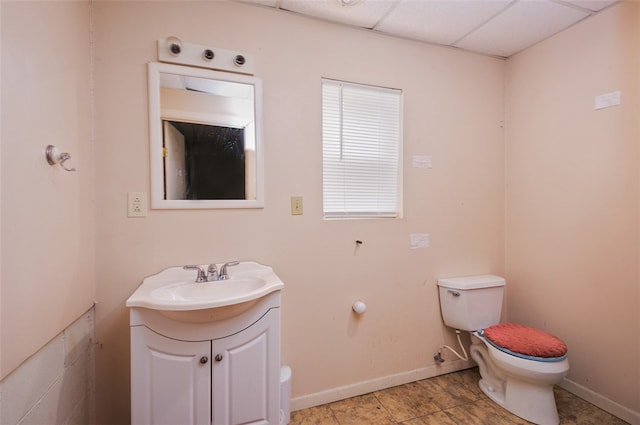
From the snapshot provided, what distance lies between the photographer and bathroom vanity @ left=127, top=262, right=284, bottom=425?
110 cm

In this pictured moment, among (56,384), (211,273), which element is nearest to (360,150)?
(211,273)

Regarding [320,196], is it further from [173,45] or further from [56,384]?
[56,384]

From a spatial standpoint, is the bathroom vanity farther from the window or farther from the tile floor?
the window

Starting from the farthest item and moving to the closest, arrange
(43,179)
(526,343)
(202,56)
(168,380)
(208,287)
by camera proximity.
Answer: (526,343) < (202,56) < (208,287) < (168,380) < (43,179)

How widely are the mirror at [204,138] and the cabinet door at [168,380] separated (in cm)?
67

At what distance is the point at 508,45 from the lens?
6.42 feet

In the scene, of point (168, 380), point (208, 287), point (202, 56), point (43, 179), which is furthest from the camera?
point (202, 56)

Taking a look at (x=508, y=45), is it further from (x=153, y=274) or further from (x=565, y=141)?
(x=153, y=274)

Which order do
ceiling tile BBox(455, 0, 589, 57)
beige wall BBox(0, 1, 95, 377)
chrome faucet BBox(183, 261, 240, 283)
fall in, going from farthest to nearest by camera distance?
ceiling tile BBox(455, 0, 589, 57), chrome faucet BBox(183, 261, 240, 283), beige wall BBox(0, 1, 95, 377)

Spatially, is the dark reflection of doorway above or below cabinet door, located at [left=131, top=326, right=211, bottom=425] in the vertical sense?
above

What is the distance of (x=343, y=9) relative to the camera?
1.58 meters

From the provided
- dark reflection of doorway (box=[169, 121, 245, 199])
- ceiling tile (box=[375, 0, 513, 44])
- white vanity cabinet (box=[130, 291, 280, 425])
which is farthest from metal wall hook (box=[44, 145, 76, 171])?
ceiling tile (box=[375, 0, 513, 44])

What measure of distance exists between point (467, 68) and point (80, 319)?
2.79 meters

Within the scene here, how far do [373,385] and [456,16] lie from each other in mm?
2364
